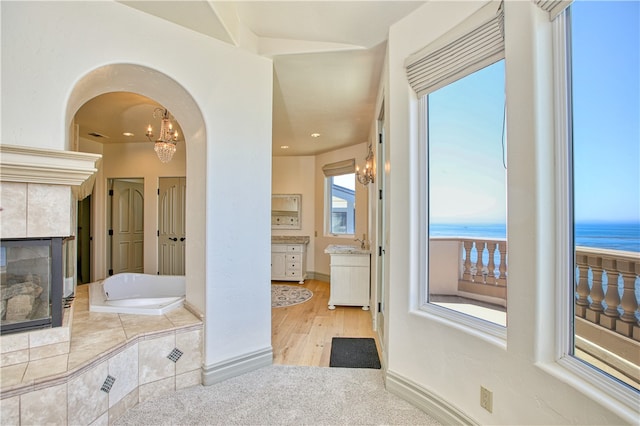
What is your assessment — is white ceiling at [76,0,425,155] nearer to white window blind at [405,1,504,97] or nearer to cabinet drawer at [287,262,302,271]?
white window blind at [405,1,504,97]

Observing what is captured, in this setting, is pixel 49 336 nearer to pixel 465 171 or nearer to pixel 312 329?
pixel 312 329

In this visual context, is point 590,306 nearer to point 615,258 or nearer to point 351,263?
point 615,258

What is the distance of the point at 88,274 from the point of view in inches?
211

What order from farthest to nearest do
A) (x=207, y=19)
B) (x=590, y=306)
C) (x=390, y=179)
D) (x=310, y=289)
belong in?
1. (x=310, y=289)
2. (x=390, y=179)
3. (x=207, y=19)
4. (x=590, y=306)

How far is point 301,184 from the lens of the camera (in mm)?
6164

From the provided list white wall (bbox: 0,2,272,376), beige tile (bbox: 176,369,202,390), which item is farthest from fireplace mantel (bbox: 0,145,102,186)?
beige tile (bbox: 176,369,202,390)

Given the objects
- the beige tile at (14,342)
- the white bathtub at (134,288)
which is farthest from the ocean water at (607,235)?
the white bathtub at (134,288)

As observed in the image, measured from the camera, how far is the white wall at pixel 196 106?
5.12 feet

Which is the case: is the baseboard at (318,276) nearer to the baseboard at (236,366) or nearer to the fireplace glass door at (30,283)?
the baseboard at (236,366)

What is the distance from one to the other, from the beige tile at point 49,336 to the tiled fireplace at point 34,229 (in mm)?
29

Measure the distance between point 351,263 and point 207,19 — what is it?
10.4ft

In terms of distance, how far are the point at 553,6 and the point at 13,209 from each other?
107 inches

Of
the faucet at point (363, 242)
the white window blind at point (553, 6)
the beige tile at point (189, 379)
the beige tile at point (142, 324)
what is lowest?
the beige tile at point (189, 379)

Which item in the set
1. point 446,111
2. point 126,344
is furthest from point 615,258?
point 126,344
